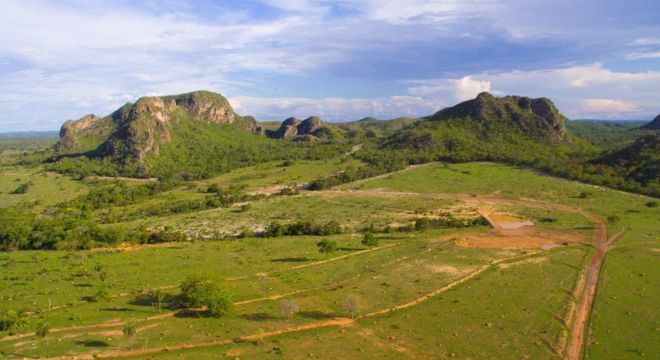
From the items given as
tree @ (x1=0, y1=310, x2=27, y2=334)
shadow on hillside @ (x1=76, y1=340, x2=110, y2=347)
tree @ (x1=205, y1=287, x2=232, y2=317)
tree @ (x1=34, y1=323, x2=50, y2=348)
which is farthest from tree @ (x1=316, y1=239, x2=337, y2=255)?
tree @ (x1=0, y1=310, x2=27, y2=334)

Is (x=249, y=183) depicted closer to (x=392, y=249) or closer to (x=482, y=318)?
(x=392, y=249)

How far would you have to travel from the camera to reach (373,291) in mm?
50188

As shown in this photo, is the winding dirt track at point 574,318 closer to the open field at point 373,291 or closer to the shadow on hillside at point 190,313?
the open field at point 373,291

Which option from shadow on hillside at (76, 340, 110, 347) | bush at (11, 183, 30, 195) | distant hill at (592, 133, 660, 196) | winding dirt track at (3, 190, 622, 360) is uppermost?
distant hill at (592, 133, 660, 196)

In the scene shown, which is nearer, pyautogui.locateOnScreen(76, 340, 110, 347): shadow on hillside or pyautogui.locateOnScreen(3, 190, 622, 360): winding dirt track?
pyautogui.locateOnScreen(3, 190, 622, 360): winding dirt track

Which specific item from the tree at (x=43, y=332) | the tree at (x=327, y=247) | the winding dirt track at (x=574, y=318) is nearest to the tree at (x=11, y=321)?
the tree at (x=43, y=332)

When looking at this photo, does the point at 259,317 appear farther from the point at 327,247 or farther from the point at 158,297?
the point at 327,247

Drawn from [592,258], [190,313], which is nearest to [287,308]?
[190,313]

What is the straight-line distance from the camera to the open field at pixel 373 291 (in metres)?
37.4

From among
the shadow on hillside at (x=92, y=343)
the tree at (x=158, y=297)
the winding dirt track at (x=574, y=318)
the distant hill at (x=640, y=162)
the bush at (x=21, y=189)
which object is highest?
the distant hill at (x=640, y=162)

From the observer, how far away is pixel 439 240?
73.6 m

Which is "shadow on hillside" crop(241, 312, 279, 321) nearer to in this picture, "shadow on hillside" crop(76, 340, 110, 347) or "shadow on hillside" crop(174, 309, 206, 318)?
"shadow on hillside" crop(174, 309, 206, 318)

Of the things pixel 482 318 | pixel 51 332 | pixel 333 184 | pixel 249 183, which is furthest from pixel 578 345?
pixel 249 183

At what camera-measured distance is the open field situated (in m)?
37.4
